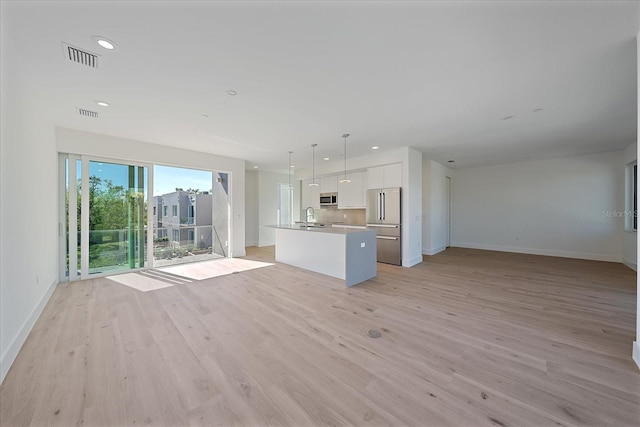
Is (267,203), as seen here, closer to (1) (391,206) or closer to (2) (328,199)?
(2) (328,199)

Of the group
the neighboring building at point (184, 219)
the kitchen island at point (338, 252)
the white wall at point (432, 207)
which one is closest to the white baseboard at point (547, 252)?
the white wall at point (432, 207)

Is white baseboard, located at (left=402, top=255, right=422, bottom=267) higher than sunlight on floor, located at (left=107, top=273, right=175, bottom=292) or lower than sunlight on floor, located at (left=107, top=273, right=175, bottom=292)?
higher

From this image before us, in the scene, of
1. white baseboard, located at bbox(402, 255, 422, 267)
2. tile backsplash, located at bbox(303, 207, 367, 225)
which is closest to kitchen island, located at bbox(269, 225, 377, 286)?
white baseboard, located at bbox(402, 255, 422, 267)

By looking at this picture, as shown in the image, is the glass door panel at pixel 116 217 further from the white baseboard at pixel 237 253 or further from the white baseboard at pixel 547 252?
the white baseboard at pixel 547 252

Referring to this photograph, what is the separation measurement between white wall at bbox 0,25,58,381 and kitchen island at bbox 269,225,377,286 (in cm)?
383

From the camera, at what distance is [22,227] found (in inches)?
102

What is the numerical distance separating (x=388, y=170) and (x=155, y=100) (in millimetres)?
4953

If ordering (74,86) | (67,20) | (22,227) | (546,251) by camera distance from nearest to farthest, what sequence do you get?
(67,20)
(22,227)
(74,86)
(546,251)

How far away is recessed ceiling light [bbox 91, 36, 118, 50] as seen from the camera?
2076mm

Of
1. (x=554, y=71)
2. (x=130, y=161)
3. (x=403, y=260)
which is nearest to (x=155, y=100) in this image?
(x=130, y=161)

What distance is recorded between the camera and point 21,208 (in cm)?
254

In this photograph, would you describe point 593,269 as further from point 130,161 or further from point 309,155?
point 130,161

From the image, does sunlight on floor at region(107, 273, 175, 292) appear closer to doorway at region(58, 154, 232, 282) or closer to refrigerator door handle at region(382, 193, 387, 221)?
→ doorway at region(58, 154, 232, 282)

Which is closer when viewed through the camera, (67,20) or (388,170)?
(67,20)
